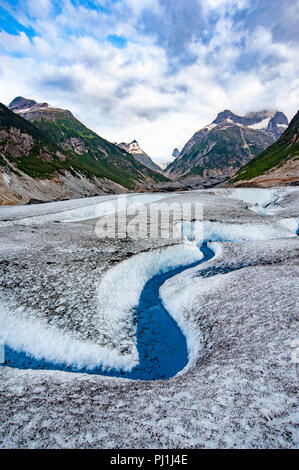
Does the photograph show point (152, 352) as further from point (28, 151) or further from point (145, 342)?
point (28, 151)

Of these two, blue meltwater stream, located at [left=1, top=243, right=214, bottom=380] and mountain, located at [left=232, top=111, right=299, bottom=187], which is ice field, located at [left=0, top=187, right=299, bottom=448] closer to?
blue meltwater stream, located at [left=1, top=243, right=214, bottom=380]

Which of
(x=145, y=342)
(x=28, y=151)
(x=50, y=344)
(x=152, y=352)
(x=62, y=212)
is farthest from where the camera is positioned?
(x=28, y=151)

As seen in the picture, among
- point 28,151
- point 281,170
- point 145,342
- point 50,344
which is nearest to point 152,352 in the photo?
point 145,342

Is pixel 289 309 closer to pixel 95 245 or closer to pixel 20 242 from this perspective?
pixel 95 245

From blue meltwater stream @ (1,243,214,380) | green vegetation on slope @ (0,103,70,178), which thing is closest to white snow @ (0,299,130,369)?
blue meltwater stream @ (1,243,214,380)

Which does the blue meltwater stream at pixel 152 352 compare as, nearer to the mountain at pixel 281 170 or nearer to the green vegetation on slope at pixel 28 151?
the mountain at pixel 281 170
